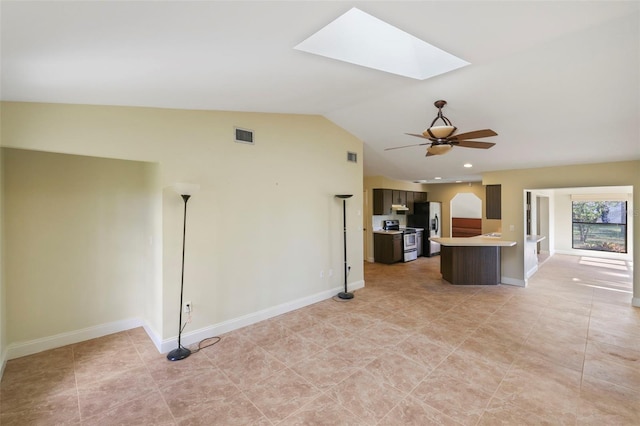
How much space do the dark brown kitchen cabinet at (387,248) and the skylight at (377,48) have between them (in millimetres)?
5217

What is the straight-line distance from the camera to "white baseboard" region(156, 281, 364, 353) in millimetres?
3207

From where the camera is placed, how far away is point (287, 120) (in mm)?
4277

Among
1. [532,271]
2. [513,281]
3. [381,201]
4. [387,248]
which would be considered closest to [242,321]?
[387,248]

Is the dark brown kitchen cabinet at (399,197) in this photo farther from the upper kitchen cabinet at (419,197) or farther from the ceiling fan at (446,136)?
the ceiling fan at (446,136)

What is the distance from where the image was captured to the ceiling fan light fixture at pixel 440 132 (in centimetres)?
301

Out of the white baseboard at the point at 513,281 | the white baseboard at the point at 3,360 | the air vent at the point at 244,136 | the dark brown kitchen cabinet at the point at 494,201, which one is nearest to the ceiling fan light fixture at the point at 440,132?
the air vent at the point at 244,136

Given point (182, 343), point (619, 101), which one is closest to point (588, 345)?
point (619, 101)

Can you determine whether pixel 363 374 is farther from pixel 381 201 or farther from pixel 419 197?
pixel 419 197

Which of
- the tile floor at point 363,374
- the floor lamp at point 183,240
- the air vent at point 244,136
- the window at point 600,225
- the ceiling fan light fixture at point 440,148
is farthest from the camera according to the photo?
the window at point 600,225

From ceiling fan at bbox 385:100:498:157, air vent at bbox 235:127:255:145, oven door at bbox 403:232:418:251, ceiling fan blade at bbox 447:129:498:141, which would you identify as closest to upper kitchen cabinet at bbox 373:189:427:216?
oven door at bbox 403:232:418:251

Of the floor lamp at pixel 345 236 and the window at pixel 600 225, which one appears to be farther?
the window at pixel 600 225

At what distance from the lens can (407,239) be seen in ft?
26.6

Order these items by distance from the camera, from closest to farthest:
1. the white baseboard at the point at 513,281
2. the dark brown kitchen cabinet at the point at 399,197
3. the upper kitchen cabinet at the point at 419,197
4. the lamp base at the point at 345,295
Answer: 1. the lamp base at the point at 345,295
2. the white baseboard at the point at 513,281
3. the dark brown kitchen cabinet at the point at 399,197
4. the upper kitchen cabinet at the point at 419,197

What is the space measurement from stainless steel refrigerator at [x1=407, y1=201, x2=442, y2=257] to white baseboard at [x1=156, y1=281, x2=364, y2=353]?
4913 mm
